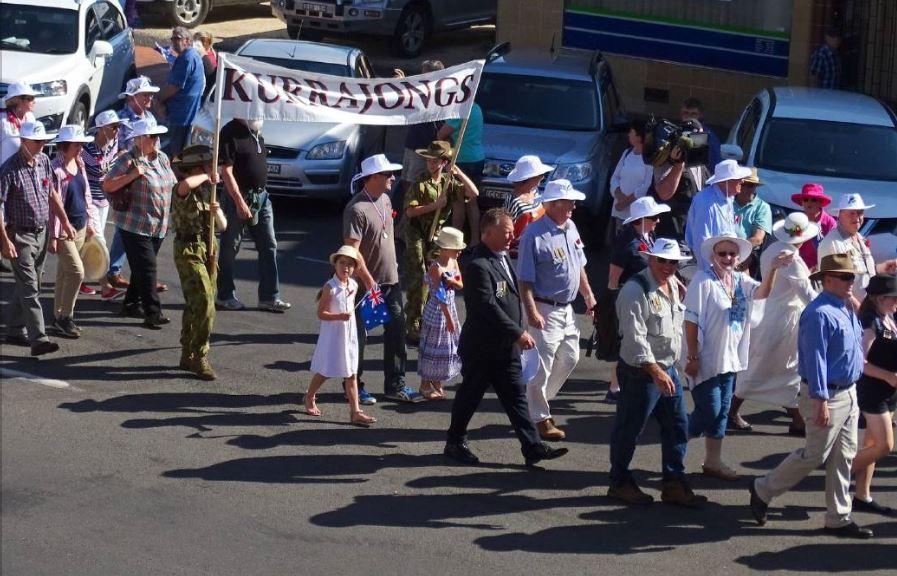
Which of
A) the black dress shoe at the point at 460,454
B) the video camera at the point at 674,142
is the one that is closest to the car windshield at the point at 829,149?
the video camera at the point at 674,142

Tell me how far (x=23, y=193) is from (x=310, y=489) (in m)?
3.74

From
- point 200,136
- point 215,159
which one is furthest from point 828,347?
A: point 200,136

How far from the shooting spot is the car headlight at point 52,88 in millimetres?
16828

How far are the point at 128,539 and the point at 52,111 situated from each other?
30.2 feet

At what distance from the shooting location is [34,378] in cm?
1145

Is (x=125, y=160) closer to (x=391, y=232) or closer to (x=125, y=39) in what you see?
(x=391, y=232)

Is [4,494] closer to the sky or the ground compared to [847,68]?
closer to the ground

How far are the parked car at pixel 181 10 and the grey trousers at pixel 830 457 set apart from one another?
768 inches

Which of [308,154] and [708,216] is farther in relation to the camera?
[308,154]

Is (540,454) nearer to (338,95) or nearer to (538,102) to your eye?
(338,95)

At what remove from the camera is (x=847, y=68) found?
22234 mm

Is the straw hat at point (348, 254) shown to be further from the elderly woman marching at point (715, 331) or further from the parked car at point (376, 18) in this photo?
the parked car at point (376, 18)

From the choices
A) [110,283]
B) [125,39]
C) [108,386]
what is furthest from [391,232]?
[125,39]

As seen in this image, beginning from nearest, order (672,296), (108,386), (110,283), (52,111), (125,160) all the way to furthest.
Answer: (672,296), (108,386), (125,160), (110,283), (52,111)
